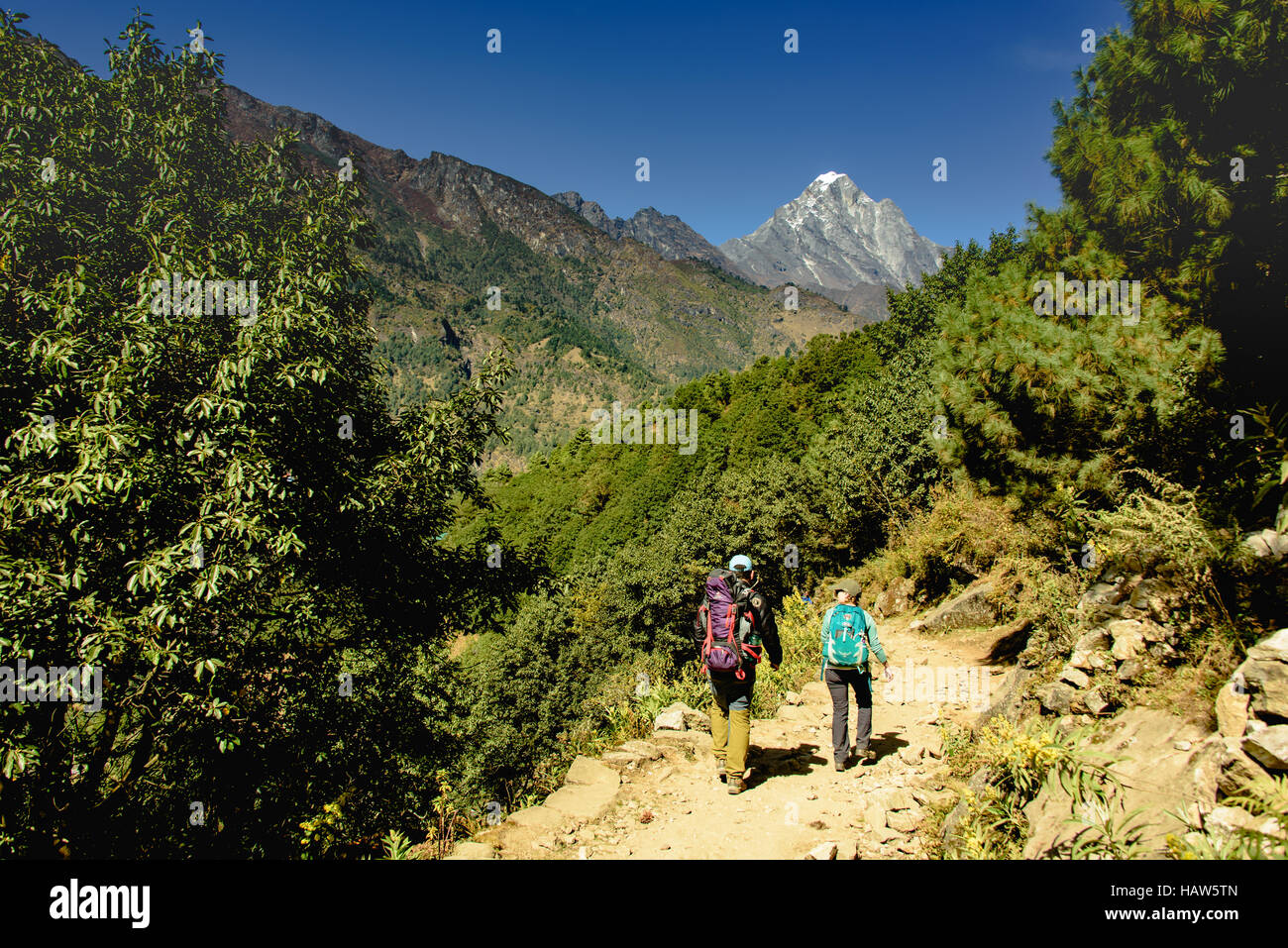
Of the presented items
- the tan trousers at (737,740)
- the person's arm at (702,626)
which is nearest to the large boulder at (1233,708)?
the tan trousers at (737,740)

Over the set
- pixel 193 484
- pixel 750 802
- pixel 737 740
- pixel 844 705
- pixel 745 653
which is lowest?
pixel 750 802

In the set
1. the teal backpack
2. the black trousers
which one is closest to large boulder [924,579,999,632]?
the black trousers

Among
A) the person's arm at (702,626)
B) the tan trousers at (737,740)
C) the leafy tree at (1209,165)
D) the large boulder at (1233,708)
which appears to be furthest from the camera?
the leafy tree at (1209,165)

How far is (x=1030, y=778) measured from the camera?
4.40 m

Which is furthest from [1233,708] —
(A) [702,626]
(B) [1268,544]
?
(A) [702,626]

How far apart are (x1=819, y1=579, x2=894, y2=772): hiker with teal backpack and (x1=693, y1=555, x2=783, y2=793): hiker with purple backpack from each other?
0.88 m

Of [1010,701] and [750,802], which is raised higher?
[1010,701]

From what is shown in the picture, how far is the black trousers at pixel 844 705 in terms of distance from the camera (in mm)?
6574

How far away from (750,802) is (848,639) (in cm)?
209

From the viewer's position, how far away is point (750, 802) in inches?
235

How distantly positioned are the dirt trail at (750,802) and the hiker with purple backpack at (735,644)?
0.55 m

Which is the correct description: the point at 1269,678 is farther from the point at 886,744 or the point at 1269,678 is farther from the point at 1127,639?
the point at 886,744

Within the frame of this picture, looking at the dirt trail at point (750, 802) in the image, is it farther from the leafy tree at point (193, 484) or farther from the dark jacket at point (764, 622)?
the leafy tree at point (193, 484)
